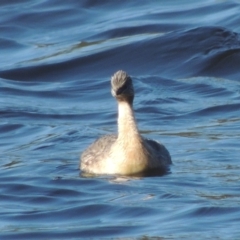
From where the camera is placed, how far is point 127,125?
48.2ft

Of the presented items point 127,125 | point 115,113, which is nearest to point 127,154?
point 127,125

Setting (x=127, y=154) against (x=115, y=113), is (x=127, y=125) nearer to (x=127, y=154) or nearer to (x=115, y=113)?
(x=127, y=154)

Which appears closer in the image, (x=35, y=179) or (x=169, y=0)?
(x=35, y=179)

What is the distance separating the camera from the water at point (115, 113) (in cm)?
1210

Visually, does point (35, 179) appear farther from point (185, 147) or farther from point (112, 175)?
point (185, 147)

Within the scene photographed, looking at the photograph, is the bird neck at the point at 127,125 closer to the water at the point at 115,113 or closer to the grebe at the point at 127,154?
the grebe at the point at 127,154

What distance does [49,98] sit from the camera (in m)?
20.0

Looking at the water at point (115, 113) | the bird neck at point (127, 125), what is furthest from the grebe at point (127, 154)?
the water at point (115, 113)

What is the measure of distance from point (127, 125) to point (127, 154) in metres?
0.38

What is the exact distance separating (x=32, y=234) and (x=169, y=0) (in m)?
16.6

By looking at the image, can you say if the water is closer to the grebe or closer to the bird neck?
the grebe

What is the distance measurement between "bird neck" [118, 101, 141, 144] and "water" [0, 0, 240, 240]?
26.0 inches

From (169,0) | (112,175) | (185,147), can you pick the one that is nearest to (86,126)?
(185,147)

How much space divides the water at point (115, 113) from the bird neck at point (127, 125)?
660mm
